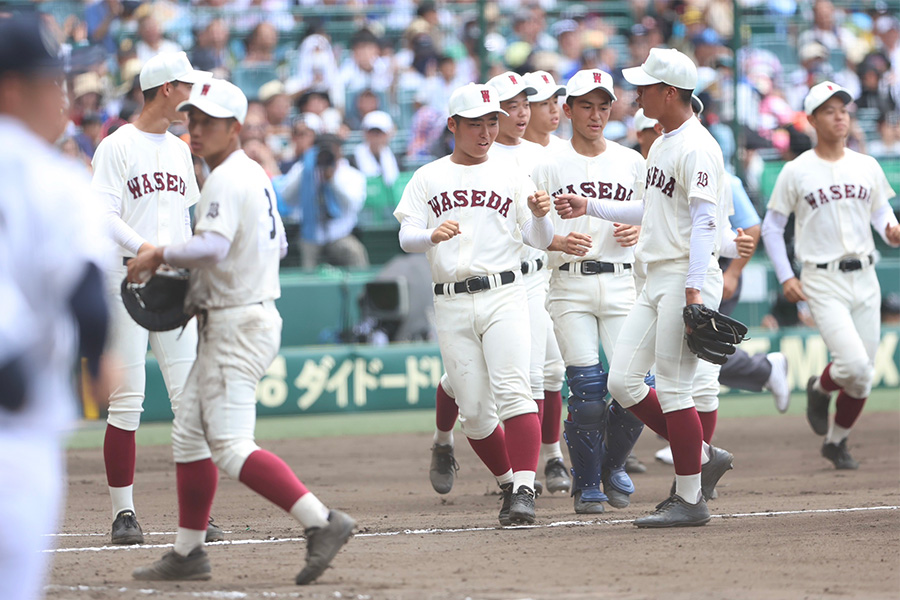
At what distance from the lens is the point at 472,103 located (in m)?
6.27

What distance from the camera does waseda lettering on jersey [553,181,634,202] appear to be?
7031 mm

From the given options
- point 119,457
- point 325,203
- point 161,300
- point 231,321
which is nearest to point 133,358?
point 119,457

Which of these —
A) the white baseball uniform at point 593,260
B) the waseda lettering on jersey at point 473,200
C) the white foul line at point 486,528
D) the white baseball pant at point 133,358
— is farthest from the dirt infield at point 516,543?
the waseda lettering on jersey at point 473,200

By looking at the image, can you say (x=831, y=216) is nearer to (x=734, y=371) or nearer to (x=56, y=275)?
(x=734, y=371)

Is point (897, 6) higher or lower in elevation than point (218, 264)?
higher

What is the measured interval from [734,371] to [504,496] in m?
3.35

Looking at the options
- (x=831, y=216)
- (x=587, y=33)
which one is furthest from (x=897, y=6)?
(x=831, y=216)

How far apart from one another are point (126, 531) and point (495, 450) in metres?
1.89

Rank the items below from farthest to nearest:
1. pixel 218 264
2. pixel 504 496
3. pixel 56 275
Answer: pixel 504 496 → pixel 218 264 → pixel 56 275

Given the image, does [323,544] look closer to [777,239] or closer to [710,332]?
[710,332]

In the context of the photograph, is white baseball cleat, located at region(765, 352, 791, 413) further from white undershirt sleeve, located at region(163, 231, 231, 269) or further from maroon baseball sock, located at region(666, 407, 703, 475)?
white undershirt sleeve, located at region(163, 231, 231, 269)

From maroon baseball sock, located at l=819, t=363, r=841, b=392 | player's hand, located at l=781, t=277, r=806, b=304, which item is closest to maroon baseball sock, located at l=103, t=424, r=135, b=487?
player's hand, located at l=781, t=277, r=806, b=304

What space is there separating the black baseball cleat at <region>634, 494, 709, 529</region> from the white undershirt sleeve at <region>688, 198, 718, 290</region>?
42.5 inches

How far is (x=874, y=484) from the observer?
25.7ft
